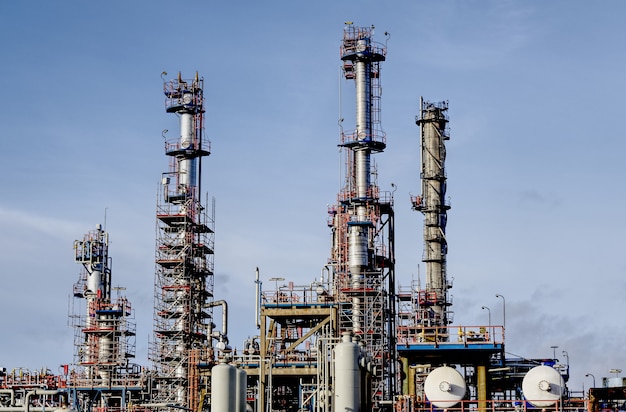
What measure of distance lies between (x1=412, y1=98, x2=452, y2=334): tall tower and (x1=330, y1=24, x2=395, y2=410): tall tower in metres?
8.62

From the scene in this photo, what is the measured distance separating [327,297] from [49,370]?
33.1 m

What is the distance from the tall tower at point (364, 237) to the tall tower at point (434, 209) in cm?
862

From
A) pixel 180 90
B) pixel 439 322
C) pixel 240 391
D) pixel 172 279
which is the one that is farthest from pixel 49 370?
pixel 240 391

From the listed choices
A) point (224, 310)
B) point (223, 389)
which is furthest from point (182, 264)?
A: point (223, 389)

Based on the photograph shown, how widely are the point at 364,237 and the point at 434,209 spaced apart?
16825 millimetres

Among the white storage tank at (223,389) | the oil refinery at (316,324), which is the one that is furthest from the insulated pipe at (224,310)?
the white storage tank at (223,389)

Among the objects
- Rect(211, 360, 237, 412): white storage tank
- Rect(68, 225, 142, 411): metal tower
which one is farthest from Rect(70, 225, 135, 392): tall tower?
Rect(211, 360, 237, 412): white storage tank

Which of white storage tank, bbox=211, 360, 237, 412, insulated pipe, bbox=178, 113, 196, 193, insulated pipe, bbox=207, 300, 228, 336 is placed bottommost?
white storage tank, bbox=211, 360, 237, 412

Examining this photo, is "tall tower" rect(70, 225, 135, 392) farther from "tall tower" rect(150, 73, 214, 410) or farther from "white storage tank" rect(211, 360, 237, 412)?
"white storage tank" rect(211, 360, 237, 412)

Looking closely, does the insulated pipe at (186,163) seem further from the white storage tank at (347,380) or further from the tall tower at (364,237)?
the white storage tank at (347,380)

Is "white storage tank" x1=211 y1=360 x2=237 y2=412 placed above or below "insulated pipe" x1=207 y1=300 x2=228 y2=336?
below

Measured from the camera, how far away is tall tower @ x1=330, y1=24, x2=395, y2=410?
89.3 m

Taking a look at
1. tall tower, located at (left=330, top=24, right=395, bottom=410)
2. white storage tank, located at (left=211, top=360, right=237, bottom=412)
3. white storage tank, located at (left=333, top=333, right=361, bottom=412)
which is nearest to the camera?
white storage tank, located at (left=333, top=333, right=361, bottom=412)

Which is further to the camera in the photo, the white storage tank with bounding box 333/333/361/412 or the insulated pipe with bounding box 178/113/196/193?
the insulated pipe with bounding box 178/113/196/193
